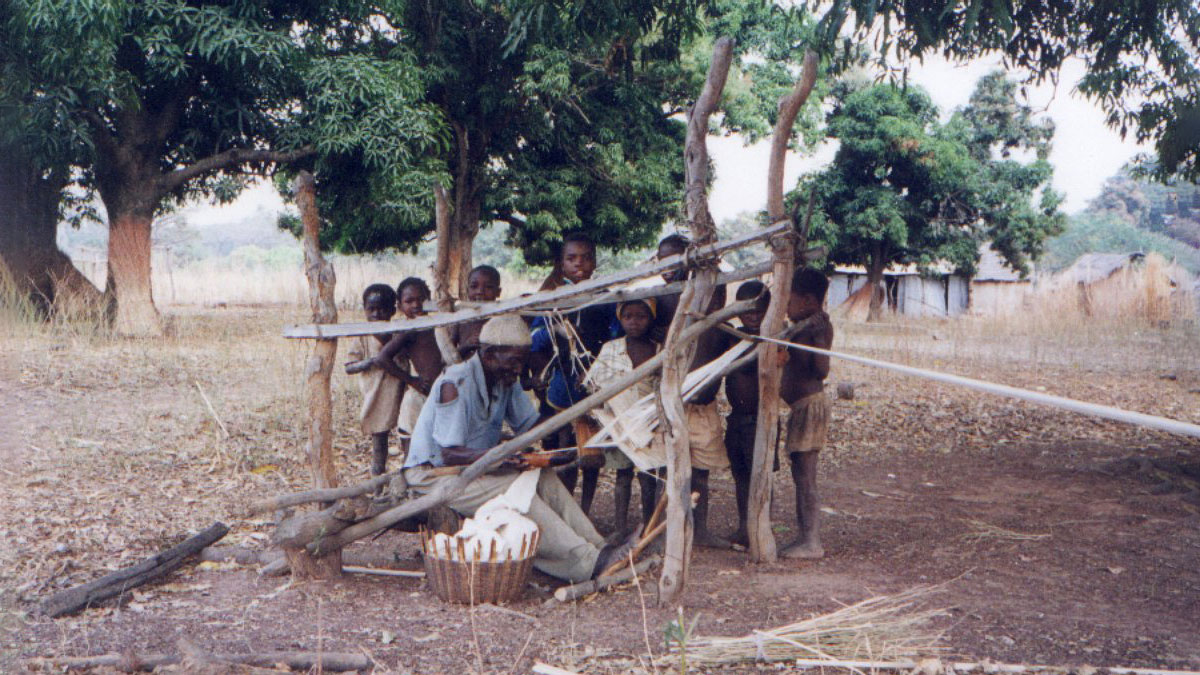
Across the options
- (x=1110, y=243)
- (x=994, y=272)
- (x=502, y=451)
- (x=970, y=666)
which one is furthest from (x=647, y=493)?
(x=1110, y=243)

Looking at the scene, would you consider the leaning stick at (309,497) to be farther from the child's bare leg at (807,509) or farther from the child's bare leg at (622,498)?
the child's bare leg at (807,509)

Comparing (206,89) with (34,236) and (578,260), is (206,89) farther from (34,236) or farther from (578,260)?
(578,260)

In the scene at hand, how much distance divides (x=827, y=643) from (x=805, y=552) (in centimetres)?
148

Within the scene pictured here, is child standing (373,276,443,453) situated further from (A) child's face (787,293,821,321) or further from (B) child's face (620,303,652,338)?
(A) child's face (787,293,821,321)

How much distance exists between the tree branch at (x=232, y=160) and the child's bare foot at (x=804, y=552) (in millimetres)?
9742

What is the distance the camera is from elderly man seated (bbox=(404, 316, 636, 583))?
4.44m

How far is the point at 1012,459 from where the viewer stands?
8086 millimetres

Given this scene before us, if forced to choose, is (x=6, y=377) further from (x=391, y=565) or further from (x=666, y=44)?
(x=666, y=44)

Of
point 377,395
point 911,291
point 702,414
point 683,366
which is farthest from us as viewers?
point 911,291

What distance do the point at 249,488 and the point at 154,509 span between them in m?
0.69

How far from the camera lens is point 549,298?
4266 millimetres

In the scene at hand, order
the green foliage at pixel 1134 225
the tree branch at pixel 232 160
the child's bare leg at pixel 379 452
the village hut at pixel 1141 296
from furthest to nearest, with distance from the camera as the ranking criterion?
the green foliage at pixel 1134 225 → the village hut at pixel 1141 296 → the tree branch at pixel 232 160 → the child's bare leg at pixel 379 452

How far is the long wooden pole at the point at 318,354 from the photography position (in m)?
4.72

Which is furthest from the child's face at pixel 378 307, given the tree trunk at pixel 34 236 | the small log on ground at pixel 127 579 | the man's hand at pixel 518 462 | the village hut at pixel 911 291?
the village hut at pixel 911 291
